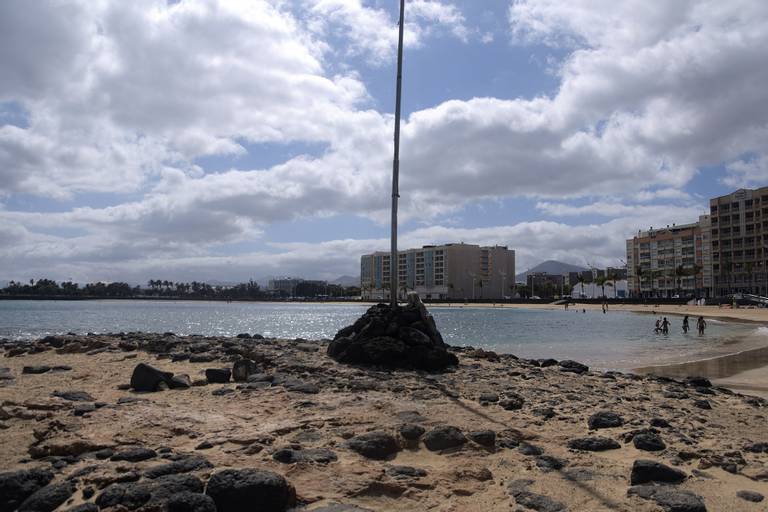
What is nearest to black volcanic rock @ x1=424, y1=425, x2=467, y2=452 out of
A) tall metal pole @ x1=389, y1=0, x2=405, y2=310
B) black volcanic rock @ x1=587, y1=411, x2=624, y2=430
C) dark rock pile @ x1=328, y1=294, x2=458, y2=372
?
black volcanic rock @ x1=587, y1=411, x2=624, y2=430

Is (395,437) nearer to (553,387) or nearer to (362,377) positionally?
(362,377)

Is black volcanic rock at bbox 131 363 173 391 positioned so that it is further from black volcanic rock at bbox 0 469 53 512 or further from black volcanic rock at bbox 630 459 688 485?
black volcanic rock at bbox 630 459 688 485

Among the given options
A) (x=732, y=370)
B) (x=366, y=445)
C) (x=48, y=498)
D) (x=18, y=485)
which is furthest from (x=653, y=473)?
(x=732, y=370)

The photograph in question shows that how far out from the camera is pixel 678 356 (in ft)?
95.8

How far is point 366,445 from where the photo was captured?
739 cm

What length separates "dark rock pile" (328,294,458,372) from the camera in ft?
49.2

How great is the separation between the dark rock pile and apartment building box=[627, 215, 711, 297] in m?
148

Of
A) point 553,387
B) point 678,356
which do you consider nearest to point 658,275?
point 678,356

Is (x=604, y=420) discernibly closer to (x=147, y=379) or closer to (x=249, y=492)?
(x=249, y=492)

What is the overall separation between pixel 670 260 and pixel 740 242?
123ft

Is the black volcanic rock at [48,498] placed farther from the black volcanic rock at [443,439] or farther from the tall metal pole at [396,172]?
the tall metal pole at [396,172]

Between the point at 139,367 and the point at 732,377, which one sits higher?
the point at 139,367

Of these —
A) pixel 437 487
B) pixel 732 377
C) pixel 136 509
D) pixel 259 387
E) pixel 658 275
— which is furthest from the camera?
pixel 658 275

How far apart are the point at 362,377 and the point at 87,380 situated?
6.55 m
